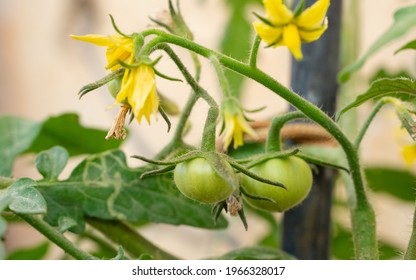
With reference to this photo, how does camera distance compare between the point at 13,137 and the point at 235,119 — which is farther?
the point at 13,137

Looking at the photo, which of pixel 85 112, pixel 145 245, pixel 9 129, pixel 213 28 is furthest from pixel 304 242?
pixel 85 112

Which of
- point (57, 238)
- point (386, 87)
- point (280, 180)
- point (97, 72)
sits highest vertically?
point (97, 72)

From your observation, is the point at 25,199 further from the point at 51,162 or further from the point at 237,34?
the point at 237,34

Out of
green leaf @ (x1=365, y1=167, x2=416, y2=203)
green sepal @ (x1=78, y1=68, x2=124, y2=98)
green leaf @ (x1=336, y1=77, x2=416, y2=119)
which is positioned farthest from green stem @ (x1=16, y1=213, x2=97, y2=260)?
green leaf @ (x1=365, y1=167, x2=416, y2=203)

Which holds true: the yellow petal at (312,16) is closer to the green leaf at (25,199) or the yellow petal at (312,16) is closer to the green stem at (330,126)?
the green stem at (330,126)

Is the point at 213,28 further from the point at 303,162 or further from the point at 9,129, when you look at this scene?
the point at 303,162

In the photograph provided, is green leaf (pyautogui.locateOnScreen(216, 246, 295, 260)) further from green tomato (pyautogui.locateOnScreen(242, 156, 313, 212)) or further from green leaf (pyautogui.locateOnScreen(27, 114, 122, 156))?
green leaf (pyautogui.locateOnScreen(27, 114, 122, 156))

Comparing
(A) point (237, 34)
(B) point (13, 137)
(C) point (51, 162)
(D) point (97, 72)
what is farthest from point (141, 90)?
(D) point (97, 72)
